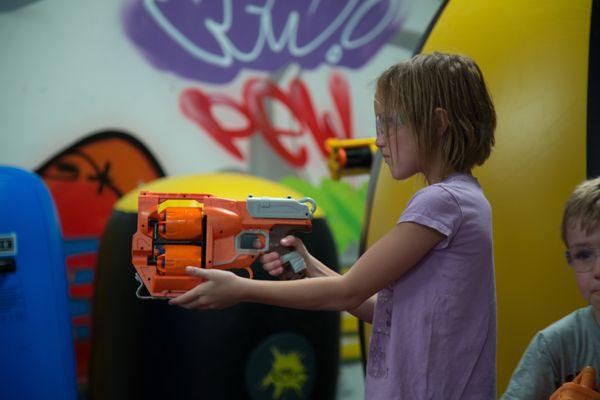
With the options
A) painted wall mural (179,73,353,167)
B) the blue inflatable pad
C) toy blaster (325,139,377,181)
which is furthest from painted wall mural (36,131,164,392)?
toy blaster (325,139,377,181)

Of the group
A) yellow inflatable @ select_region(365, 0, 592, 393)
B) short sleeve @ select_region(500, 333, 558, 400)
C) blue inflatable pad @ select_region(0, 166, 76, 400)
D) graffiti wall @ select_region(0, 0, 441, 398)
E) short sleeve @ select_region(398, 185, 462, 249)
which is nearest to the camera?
short sleeve @ select_region(398, 185, 462, 249)

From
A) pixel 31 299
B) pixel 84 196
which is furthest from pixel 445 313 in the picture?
pixel 84 196

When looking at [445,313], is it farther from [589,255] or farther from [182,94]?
[182,94]

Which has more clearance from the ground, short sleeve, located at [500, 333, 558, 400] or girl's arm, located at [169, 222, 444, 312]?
girl's arm, located at [169, 222, 444, 312]

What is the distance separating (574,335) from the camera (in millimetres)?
1127

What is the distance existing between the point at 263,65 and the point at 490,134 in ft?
6.76

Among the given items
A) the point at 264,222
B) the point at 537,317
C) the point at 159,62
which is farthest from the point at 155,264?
the point at 159,62

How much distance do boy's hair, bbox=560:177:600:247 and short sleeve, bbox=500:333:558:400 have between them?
0.58 ft

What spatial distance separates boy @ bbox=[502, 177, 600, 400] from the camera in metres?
1.10

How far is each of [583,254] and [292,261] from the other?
43 centimetres

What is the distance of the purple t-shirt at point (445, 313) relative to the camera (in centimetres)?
101

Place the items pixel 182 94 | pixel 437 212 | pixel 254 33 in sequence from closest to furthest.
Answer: pixel 437 212 → pixel 182 94 → pixel 254 33

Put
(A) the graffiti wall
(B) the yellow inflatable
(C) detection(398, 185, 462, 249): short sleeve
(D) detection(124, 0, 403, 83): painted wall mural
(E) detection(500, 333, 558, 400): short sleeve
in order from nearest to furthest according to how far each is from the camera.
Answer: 1. (C) detection(398, 185, 462, 249): short sleeve
2. (E) detection(500, 333, 558, 400): short sleeve
3. (B) the yellow inflatable
4. (A) the graffiti wall
5. (D) detection(124, 0, 403, 83): painted wall mural

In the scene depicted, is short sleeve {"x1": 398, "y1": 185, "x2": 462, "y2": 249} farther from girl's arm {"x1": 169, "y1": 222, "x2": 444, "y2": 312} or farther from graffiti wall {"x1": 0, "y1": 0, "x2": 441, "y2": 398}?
graffiti wall {"x1": 0, "y1": 0, "x2": 441, "y2": 398}
